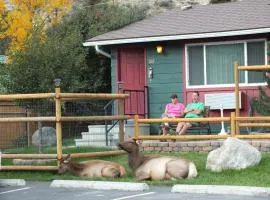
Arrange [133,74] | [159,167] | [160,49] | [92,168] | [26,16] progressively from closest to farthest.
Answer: [159,167]
[92,168]
[160,49]
[133,74]
[26,16]

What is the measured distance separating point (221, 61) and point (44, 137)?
7996 millimetres

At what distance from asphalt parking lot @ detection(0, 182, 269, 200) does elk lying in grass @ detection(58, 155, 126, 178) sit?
2.93 ft

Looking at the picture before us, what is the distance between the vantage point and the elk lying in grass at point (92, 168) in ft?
45.9

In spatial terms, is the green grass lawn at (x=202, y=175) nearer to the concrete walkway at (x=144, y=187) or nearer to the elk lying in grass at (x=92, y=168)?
the elk lying in grass at (x=92, y=168)

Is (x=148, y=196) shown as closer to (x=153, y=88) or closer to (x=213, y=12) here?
(x=153, y=88)

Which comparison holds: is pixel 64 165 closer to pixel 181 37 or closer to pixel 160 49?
pixel 181 37

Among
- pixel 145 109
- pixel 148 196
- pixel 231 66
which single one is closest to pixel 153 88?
pixel 145 109

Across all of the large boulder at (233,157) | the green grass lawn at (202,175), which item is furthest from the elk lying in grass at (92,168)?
the large boulder at (233,157)

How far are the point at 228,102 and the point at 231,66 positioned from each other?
1188 millimetres

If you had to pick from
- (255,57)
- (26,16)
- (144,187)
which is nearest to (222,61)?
(255,57)

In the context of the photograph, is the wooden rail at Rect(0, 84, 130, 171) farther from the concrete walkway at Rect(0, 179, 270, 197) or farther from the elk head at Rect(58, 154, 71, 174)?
the concrete walkway at Rect(0, 179, 270, 197)

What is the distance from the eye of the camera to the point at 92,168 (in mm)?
14203

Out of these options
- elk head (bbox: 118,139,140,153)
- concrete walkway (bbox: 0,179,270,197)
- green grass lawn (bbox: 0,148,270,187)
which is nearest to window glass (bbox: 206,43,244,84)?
green grass lawn (bbox: 0,148,270,187)

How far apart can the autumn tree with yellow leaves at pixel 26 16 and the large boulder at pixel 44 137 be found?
604 inches
